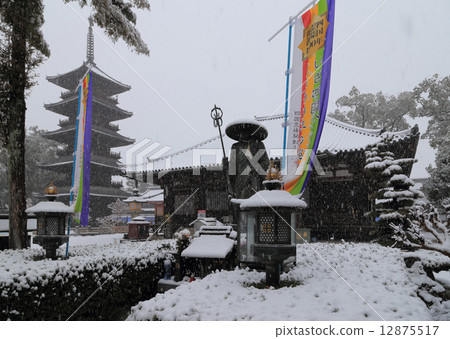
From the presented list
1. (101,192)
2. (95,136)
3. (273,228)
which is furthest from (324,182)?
(95,136)

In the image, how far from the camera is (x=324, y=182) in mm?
13906

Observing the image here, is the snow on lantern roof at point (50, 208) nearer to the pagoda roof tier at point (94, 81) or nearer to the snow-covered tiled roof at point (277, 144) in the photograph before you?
the snow-covered tiled roof at point (277, 144)

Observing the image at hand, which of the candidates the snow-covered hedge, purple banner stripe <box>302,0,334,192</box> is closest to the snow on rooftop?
purple banner stripe <box>302,0,334,192</box>

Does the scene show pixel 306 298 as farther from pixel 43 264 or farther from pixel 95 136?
pixel 95 136

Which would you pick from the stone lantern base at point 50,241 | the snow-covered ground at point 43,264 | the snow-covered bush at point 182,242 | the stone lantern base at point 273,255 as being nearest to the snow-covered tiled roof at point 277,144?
the snow-covered bush at point 182,242

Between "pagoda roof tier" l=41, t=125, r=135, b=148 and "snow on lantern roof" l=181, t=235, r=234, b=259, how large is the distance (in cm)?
2806

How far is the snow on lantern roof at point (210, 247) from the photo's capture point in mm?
6633

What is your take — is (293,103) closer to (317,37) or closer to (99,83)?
(317,37)

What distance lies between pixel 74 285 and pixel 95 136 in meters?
30.7

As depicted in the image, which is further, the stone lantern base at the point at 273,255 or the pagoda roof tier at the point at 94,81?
the pagoda roof tier at the point at 94,81

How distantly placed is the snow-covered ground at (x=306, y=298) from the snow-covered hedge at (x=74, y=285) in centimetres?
186

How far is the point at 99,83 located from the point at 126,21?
28970 mm

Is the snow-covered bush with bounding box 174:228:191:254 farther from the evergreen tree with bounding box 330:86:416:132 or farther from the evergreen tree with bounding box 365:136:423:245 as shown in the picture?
the evergreen tree with bounding box 330:86:416:132

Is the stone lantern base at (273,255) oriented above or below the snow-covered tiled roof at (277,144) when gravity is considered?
below
